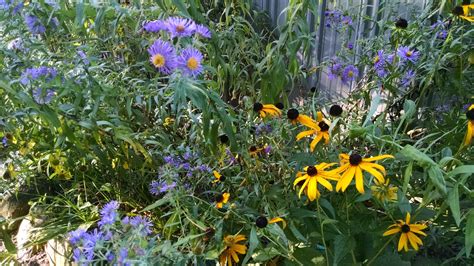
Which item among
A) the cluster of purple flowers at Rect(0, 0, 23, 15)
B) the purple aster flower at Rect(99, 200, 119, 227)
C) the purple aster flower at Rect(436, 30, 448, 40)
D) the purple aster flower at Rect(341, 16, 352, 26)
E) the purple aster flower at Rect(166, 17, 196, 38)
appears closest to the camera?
the purple aster flower at Rect(99, 200, 119, 227)

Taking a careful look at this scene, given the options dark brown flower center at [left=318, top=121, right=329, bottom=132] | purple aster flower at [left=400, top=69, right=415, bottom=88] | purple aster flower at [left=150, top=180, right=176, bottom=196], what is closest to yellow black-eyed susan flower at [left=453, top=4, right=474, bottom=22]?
purple aster flower at [left=400, top=69, right=415, bottom=88]

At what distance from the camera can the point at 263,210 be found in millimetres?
1366

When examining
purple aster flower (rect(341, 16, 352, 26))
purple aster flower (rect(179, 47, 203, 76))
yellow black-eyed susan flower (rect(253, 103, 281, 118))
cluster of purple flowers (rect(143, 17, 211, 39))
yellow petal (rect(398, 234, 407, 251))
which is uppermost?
cluster of purple flowers (rect(143, 17, 211, 39))

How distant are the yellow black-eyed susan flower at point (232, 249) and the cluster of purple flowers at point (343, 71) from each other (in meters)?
0.94

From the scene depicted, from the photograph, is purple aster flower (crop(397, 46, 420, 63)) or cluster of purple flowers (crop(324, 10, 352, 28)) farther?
cluster of purple flowers (crop(324, 10, 352, 28))

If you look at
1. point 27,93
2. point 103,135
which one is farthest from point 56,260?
point 27,93

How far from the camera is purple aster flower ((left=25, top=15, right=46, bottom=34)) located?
58.2 inches

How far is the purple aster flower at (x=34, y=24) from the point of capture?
1478mm

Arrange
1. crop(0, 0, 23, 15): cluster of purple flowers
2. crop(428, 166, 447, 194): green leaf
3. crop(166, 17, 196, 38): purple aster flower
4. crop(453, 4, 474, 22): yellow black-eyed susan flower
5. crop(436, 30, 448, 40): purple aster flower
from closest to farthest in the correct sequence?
crop(428, 166, 447, 194): green leaf
crop(166, 17, 196, 38): purple aster flower
crop(453, 4, 474, 22): yellow black-eyed susan flower
crop(0, 0, 23, 15): cluster of purple flowers
crop(436, 30, 448, 40): purple aster flower

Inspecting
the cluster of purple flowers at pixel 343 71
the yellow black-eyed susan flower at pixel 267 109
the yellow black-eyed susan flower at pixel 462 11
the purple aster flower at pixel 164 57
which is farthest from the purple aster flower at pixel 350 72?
the purple aster flower at pixel 164 57

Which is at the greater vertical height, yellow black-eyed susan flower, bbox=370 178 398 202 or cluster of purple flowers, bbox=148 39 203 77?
cluster of purple flowers, bbox=148 39 203 77

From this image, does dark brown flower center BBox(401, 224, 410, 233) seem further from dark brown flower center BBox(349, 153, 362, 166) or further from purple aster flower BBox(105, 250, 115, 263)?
purple aster flower BBox(105, 250, 115, 263)

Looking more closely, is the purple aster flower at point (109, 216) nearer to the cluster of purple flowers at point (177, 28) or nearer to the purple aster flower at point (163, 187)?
the purple aster flower at point (163, 187)

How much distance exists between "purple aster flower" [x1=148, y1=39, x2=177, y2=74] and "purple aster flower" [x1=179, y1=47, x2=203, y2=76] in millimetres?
19
